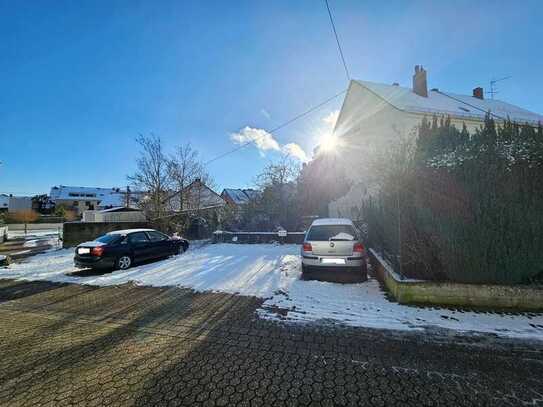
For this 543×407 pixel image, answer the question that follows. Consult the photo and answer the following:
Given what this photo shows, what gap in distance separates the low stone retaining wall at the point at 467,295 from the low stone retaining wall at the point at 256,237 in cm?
818

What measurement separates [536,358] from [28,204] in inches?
2840

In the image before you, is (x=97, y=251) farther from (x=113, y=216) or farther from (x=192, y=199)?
(x=192, y=199)

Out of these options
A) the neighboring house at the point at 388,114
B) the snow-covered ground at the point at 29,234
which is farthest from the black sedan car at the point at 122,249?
the snow-covered ground at the point at 29,234

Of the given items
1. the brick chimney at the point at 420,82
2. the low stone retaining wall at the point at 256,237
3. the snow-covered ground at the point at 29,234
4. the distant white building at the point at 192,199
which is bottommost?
the low stone retaining wall at the point at 256,237

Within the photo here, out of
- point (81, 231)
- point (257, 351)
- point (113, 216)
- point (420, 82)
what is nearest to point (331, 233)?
point (257, 351)

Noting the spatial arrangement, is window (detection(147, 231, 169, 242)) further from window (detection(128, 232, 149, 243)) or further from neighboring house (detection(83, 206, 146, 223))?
neighboring house (detection(83, 206, 146, 223))

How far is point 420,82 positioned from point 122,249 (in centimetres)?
1986

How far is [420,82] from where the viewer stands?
1714 centimetres

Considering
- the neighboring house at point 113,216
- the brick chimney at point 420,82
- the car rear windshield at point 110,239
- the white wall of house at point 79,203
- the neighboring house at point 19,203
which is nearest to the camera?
the car rear windshield at point 110,239

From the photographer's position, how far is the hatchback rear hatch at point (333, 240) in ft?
19.6

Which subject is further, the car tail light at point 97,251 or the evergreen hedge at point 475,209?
the car tail light at point 97,251

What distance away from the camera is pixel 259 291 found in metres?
5.64

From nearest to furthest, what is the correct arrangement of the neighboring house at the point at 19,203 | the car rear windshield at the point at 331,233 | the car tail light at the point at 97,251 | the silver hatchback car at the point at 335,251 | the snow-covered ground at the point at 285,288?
1. the snow-covered ground at the point at 285,288
2. the silver hatchback car at the point at 335,251
3. the car rear windshield at the point at 331,233
4. the car tail light at the point at 97,251
5. the neighboring house at the point at 19,203

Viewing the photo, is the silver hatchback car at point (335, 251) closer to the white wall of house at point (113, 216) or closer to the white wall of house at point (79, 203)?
the white wall of house at point (113, 216)
